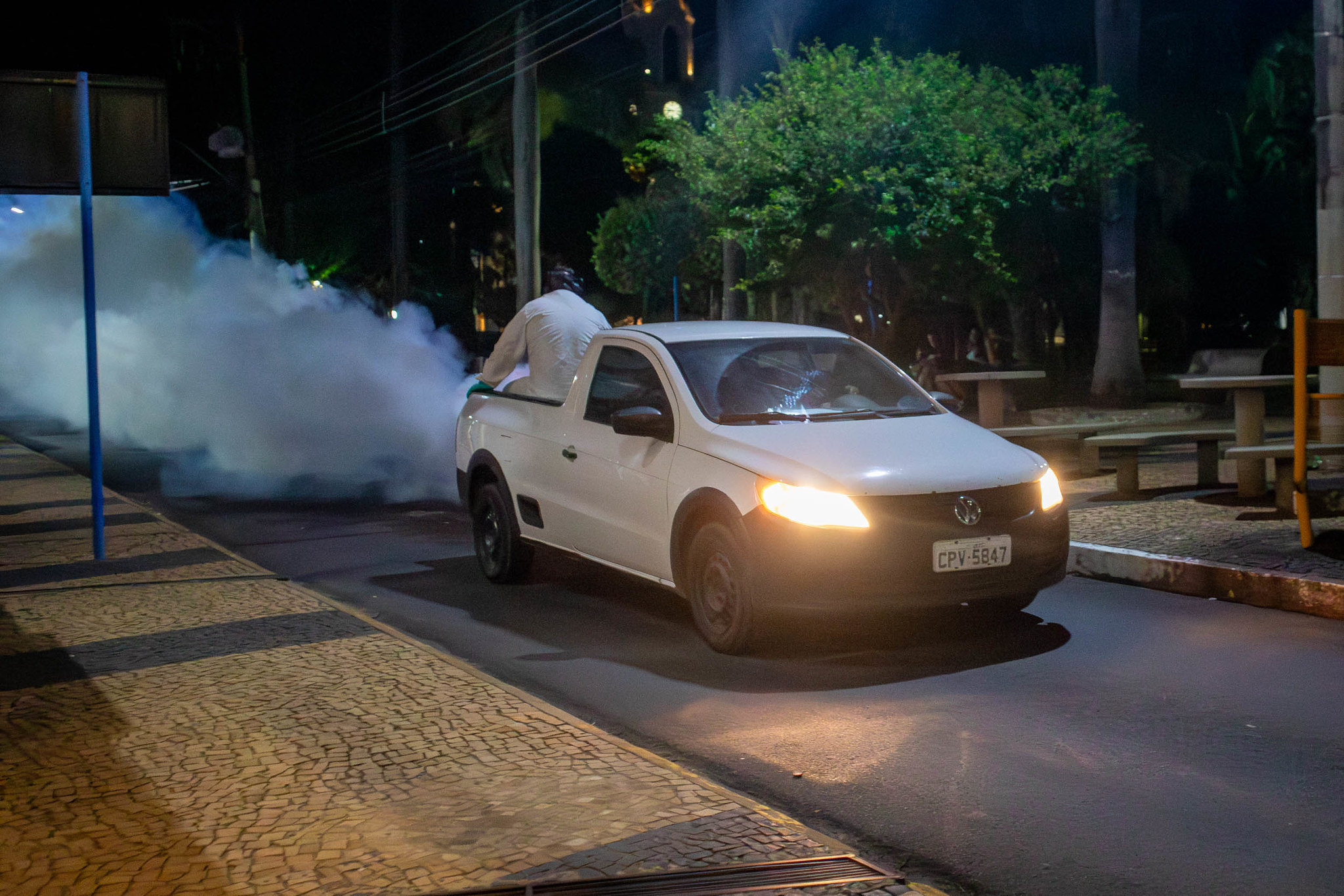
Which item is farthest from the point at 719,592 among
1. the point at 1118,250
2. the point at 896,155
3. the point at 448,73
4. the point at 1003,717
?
the point at 448,73

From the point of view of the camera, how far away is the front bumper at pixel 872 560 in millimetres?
6086

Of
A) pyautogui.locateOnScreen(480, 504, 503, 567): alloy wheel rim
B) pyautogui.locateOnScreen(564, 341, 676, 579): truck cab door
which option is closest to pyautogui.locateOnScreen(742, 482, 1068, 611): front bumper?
pyautogui.locateOnScreen(564, 341, 676, 579): truck cab door

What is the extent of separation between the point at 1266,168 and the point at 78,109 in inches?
1072

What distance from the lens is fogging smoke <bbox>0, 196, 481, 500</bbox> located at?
51.7 feet

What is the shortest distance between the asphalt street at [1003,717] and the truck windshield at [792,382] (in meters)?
1.13

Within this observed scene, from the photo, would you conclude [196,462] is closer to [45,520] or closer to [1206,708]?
[45,520]

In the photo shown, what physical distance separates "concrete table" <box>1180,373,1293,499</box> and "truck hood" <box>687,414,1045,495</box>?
427 cm

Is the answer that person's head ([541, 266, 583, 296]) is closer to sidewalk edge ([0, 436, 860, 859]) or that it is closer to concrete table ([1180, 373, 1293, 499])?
sidewalk edge ([0, 436, 860, 859])

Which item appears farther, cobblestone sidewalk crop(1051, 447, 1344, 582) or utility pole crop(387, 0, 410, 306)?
utility pole crop(387, 0, 410, 306)

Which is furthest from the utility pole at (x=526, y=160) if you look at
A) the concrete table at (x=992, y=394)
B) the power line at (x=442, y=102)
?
the concrete table at (x=992, y=394)

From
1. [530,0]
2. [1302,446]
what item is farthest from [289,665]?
[530,0]

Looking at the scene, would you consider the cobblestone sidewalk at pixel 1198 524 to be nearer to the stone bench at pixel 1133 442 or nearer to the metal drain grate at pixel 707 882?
the stone bench at pixel 1133 442

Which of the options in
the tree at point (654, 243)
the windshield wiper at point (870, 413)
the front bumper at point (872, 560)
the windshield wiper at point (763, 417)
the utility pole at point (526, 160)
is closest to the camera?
the front bumper at point (872, 560)

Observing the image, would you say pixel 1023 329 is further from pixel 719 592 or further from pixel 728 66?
pixel 719 592
